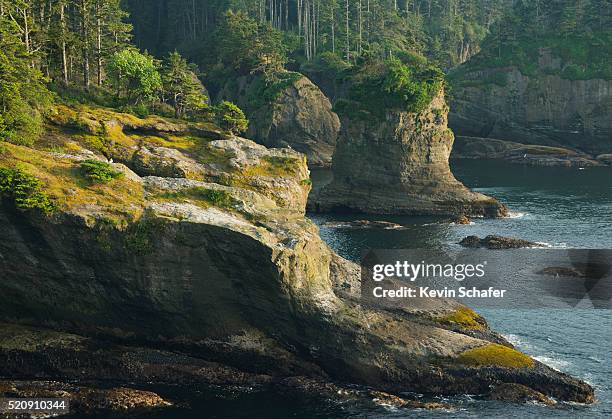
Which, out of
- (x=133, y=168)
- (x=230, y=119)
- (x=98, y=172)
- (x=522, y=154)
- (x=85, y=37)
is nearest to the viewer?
(x=98, y=172)

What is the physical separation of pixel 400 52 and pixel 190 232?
464 feet

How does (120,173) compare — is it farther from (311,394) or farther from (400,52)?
(400,52)

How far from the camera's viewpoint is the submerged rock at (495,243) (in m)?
91.8

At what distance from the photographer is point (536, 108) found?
169 m

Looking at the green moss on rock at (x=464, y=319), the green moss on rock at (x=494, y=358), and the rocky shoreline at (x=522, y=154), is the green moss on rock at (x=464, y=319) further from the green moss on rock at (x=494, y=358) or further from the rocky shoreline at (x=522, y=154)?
the rocky shoreline at (x=522, y=154)

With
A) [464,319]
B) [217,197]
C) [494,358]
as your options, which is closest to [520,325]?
[464,319]

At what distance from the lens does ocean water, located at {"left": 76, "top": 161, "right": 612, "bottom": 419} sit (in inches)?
1949

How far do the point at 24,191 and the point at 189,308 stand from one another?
1388 centimetres

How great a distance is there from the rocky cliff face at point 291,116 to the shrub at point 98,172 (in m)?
101

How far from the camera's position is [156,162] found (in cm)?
6919

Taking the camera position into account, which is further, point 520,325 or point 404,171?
point 404,171

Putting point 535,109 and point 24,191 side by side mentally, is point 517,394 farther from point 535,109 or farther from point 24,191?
point 535,109

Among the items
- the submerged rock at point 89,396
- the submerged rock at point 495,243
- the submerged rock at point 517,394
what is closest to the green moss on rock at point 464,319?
the submerged rock at point 517,394

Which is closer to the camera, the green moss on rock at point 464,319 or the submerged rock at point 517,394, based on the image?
the submerged rock at point 517,394
